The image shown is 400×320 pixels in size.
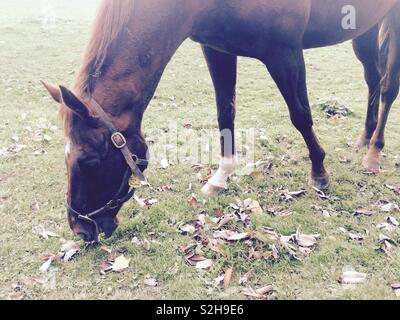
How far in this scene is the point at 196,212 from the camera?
338cm

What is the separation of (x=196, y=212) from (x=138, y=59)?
4.89ft

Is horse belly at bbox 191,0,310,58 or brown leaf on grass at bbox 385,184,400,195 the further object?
brown leaf on grass at bbox 385,184,400,195

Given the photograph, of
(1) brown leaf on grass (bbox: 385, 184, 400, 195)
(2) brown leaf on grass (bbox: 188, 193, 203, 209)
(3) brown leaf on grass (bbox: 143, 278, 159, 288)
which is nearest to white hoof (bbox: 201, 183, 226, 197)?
(2) brown leaf on grass (bbox: 188, 193, 203, 209)

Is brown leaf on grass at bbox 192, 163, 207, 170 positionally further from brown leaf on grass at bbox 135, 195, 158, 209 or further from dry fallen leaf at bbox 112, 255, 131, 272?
dry fallen leaf at bbox 112, 255, 131, 272

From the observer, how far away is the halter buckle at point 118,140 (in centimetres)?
231

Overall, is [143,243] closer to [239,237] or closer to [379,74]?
[239,237]

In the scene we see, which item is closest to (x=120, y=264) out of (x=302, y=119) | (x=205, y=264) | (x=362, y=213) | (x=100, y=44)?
(x=205, y=264)

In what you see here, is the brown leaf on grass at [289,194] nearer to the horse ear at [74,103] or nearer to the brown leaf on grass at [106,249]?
the brown leaf on grass at [106,249]

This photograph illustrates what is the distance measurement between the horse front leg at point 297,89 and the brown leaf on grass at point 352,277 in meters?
1.20

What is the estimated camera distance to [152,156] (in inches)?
177

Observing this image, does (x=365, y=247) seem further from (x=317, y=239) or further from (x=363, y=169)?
(x=363, y=169)

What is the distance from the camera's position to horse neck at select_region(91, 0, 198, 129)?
232 cm
